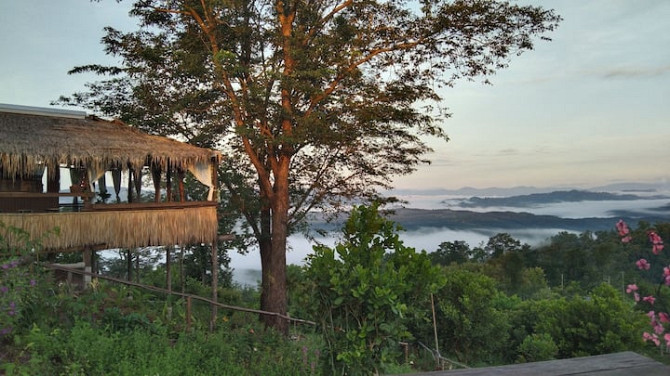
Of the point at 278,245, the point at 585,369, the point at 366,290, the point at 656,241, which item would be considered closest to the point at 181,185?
the point at 278,245

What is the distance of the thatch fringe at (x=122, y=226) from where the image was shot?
11680mm

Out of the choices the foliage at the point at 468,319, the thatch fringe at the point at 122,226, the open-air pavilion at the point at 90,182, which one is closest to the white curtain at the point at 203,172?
the open-air pavilion at the point at 90,182

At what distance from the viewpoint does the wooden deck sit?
2.15 m

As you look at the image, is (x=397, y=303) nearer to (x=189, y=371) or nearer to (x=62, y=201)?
(x=189, y=371)

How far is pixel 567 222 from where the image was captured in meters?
63.6

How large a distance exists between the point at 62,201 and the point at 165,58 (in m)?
5.83

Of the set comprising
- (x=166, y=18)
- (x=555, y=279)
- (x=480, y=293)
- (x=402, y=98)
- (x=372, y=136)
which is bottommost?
(x=555, y=279)

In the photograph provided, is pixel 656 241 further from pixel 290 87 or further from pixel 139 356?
pixel 290 87

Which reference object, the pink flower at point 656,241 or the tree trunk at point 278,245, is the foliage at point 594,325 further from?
the pink flower at point 656,241

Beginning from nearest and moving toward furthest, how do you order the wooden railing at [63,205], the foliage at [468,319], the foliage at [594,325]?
the wooden railing at [63,205]
the foliage at [468,319]
the foliage at [594,325]

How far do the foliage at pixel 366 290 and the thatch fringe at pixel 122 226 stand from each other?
8.84 m

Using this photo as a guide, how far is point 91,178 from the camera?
42.1 ft

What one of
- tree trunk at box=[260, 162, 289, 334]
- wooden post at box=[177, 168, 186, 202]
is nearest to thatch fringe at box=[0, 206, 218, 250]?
wooden post at box=[177, 168, 186, 202]

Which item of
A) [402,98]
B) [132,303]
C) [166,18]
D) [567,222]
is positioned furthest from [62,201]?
[567,222]
